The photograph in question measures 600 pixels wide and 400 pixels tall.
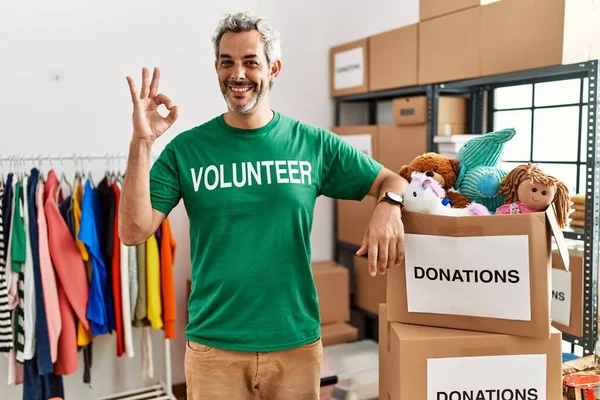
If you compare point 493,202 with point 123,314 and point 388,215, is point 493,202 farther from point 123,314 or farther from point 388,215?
point 123,314

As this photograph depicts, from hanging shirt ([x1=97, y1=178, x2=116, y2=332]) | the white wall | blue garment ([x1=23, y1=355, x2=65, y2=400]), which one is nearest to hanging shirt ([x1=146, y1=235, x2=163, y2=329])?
hanging shirt ([x1=97, y1=178, x2=116, y2=332])

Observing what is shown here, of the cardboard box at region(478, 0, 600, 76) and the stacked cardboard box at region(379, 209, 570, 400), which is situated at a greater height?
the cardboard box at region(478, 0, 600, 76)

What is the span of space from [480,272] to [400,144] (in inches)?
63.2

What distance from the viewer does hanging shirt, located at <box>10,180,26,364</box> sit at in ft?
7.64

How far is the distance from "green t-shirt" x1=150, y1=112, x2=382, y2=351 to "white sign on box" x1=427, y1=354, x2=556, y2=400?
Result: 0.39m

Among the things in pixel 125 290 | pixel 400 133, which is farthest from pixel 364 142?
pixel 125 290

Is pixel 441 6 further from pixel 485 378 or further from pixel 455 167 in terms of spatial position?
pixel 485 378

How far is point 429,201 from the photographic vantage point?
131 cm

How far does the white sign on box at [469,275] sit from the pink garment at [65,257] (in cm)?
165

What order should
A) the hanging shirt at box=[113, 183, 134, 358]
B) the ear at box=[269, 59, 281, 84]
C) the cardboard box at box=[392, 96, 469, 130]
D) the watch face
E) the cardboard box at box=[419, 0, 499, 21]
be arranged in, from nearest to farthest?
the watch face, the ear at box=[269, 59, 281, 84], the cardboard box at box=[419, 0, 499, 21], the hanging shirt at box=[113, 183, 134, 358], the cardboard box at box=[392, 96, 469, 130]

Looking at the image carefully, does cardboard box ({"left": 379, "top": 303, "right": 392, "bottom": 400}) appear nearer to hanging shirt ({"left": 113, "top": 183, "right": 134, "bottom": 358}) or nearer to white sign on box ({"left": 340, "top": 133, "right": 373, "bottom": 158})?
hanging shirt ({"left": 113, "top": 183, "right": 134, "bottom": 358})

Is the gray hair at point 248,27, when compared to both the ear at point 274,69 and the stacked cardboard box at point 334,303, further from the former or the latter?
the stacked cardboard box at point 334,303

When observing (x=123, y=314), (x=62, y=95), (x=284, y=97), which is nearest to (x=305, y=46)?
(x=284, y=97)

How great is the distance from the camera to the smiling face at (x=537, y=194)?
1311 millimetres
